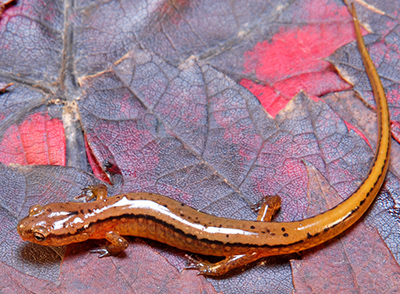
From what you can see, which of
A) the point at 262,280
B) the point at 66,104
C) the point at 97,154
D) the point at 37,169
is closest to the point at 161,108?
the point at 97,154

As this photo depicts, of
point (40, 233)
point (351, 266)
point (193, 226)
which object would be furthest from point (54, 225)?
point (351, 266)

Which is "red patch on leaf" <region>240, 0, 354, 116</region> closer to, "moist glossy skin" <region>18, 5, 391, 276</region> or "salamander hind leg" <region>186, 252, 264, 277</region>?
"moist glossy skin" <region>18, 5, 391, 276</region>

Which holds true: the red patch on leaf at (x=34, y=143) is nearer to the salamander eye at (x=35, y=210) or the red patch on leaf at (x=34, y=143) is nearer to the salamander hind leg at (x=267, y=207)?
the salamander eye at (x=35, y=210)

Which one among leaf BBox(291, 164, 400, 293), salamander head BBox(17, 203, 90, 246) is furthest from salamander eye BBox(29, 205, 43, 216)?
leaf BBox(291, 164, 400, 293)

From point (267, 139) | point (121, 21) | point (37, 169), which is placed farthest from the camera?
point (121, 21)

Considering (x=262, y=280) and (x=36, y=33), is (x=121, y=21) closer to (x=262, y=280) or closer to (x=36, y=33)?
(x=36, y=33)

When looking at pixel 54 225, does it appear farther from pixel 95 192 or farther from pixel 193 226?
pixel 193 226
